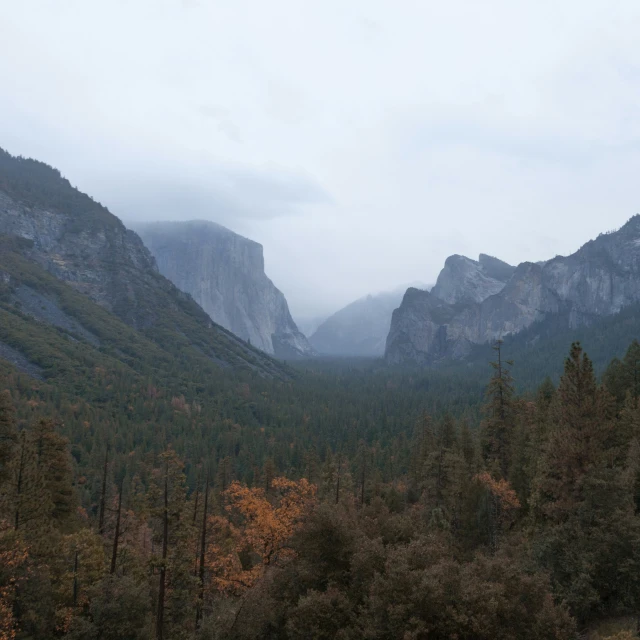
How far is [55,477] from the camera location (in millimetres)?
34281

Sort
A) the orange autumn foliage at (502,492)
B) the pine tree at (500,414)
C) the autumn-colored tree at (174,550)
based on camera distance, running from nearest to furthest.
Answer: the autumn-colored tree at (174,550) < the orange autumn foliage at (502,492) < the pine tree at (500,414)

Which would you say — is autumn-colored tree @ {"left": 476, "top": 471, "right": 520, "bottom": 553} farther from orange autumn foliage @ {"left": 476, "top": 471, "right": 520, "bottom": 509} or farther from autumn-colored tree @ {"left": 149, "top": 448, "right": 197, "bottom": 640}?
autumn-colored tree @ {"left": 149, "top": 448, "right": 197, "bottom": 640}

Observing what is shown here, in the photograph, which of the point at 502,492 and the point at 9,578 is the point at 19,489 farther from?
the point at 502,492

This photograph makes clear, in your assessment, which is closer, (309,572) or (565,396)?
(309,572)

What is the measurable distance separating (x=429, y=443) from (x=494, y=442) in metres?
19.4

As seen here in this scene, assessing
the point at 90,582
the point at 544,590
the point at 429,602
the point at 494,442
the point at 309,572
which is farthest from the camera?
the point at 494,442

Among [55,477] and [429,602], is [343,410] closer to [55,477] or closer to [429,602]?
[55,477]

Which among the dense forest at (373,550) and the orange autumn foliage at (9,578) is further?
the orange autumn foliage at (9,578)

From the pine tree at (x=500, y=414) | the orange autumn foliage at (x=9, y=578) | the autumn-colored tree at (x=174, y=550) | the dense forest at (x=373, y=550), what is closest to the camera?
the dense forest at (x=373, y=550)

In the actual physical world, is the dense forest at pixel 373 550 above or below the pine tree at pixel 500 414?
below

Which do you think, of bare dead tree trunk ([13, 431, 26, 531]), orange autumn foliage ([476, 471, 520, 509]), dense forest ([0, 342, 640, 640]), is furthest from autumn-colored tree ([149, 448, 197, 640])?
orange autumn foliage ([476, 471, 520, 509])

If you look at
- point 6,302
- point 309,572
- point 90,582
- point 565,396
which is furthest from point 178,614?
point 6,302

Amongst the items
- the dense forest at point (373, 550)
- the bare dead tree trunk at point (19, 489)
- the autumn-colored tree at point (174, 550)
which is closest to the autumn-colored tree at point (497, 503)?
the dense forest at point (373, 550)

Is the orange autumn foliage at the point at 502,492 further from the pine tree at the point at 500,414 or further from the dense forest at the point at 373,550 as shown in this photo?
the pine tree at the point at 500,414
